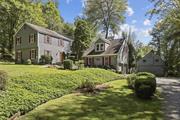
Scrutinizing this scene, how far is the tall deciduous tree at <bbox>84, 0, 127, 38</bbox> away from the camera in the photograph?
64625 millimetres

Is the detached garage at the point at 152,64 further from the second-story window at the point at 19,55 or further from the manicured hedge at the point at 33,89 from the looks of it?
the manicured hedge at the point at 33,89

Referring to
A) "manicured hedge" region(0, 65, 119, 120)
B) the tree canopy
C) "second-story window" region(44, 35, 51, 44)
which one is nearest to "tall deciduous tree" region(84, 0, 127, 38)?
the tree canopy

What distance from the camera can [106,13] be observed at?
65062mm

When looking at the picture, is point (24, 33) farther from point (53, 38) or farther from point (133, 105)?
point (133, 105)

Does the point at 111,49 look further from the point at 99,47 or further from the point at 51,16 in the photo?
the point at 51,16

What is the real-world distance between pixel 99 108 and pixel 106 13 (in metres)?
51.6

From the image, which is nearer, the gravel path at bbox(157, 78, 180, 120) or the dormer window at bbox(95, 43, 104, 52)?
the gravel path at bbox(157, 78, 180, 120)

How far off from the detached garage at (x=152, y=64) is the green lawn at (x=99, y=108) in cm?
3328

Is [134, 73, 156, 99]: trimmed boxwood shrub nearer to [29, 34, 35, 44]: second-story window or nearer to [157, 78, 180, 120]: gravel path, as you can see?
[157, 78, 180, 120]: gravel path

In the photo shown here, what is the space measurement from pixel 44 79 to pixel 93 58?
1146 inches

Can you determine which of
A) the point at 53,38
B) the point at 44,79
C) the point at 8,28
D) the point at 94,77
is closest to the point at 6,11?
the point at 8,28

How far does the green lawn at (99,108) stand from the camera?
13.7 m

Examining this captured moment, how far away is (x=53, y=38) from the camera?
160 ft

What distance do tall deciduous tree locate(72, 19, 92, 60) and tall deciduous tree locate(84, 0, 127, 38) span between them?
16.2 meters
